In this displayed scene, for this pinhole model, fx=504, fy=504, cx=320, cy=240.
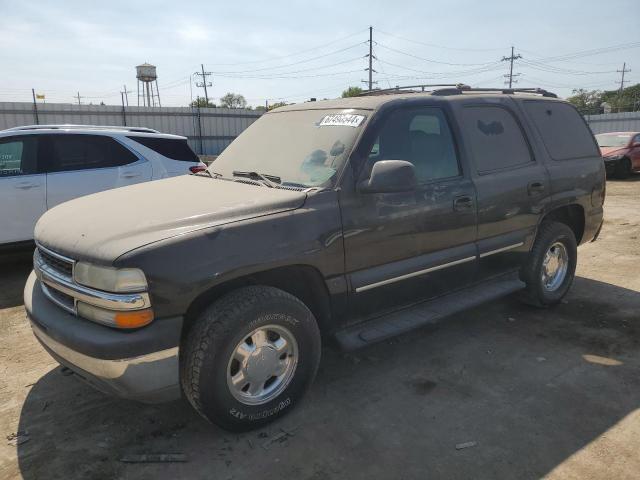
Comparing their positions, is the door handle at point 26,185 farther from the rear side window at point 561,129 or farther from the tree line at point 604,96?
the tree line at point 604,96

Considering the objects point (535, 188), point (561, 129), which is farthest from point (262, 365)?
point (561, 129)

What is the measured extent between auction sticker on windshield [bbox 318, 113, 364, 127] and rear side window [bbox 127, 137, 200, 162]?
12.7ft

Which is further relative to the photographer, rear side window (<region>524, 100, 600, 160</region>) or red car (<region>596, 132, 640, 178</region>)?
red car (<region>596, 132, 640, 178</region>)

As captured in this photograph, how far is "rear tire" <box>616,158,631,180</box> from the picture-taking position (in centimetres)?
1568

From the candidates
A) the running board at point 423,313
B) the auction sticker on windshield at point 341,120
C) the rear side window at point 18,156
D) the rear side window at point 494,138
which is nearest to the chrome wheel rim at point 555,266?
the running board at point 423,313

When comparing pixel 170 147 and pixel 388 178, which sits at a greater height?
pixel 170 147

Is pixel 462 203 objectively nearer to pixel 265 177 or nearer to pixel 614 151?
pixel 265 177

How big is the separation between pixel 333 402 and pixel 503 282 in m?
2.02

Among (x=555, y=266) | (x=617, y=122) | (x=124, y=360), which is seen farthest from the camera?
(x=617, y=122)

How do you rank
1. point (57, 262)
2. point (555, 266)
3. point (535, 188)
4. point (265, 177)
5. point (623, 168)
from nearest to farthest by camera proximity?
point (57, 262) → point (265, 177) → point (535, 188) → point (555, 266) → point (623, 168)

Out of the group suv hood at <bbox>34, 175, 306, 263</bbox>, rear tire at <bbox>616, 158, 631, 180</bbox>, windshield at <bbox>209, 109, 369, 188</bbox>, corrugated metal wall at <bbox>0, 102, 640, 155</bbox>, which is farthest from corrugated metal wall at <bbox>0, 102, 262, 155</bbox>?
suv hood at <bbox>34, 175, 306, 263</bbox>

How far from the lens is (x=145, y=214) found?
289cm

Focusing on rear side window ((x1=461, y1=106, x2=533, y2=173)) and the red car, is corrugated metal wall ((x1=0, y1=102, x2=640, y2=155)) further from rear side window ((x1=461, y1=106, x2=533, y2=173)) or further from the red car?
rear side window ((x1=461, y1=106, x2=533, y2=173))

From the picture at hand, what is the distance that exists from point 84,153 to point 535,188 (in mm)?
5248
